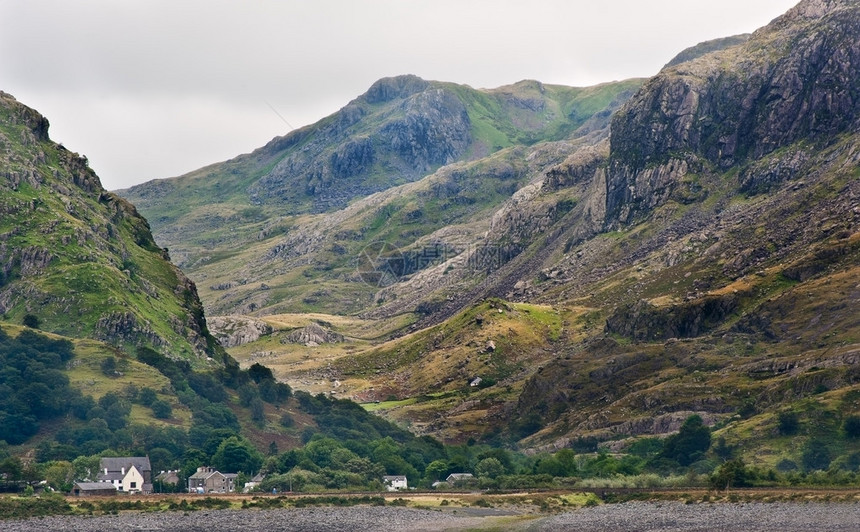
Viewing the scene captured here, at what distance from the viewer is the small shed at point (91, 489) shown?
602ft

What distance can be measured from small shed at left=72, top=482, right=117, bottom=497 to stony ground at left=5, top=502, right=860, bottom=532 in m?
22.0

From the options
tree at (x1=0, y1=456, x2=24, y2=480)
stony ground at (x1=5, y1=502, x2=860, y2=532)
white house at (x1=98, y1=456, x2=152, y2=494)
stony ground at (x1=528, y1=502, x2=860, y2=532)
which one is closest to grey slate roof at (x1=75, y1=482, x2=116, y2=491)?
white house at (x1=98, y1=456, x2=152, y2=494)

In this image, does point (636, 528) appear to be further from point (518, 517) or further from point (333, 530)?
point (333, 530)

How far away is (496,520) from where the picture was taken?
16325cm

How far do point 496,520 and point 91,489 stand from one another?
205 feet

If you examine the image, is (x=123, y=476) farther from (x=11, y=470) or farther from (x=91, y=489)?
(x=11, y=470)

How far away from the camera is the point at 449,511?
172750 millimetres

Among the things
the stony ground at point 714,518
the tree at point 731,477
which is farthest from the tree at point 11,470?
the tree at point 731,477

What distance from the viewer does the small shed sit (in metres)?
183

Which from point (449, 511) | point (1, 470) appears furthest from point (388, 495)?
point (1, 470)

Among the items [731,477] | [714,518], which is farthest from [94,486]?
[731,477]

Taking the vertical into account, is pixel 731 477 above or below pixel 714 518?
below

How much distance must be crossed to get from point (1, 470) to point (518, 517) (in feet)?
256

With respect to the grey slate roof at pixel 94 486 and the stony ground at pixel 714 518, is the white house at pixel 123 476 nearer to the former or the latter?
the grey slate roof at pixel 94 486
